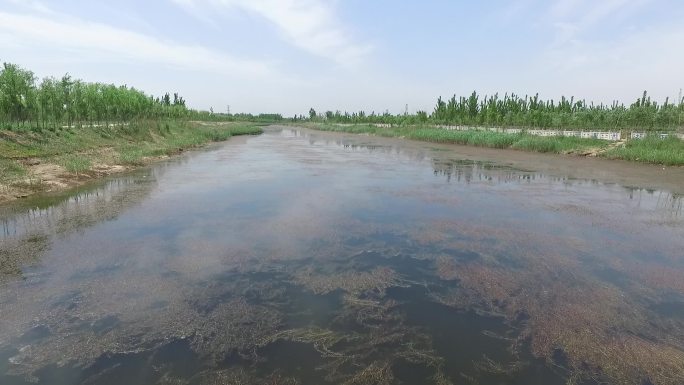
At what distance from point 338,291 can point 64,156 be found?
17.4 metres

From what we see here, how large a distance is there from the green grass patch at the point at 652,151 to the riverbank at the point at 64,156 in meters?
26.5

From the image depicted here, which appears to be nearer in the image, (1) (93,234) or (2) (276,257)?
(2) (276,257)

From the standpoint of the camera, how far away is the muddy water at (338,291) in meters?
4.06

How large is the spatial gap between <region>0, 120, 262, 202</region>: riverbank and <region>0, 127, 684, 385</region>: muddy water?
1792 mm

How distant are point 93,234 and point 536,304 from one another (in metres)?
8.56

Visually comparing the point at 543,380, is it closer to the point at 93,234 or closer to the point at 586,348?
the point at 586,348

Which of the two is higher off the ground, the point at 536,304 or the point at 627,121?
the point at 627,121

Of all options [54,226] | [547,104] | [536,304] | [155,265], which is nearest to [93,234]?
[54,226]

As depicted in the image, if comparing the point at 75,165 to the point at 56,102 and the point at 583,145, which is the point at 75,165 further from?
the point at 583,145

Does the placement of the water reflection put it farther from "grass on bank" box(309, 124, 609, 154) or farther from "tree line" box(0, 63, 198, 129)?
"grass on bank" box(309, 124, 609, 154)

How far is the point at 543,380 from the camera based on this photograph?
3.89 m

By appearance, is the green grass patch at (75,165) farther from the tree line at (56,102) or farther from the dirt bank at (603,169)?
the dirt bank at (603,169)

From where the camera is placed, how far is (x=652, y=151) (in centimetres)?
2073

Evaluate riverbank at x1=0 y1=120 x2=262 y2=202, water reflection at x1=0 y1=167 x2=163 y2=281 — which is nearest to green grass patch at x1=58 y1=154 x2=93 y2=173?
riverbank at x1=0 y1=120 x2=262 y2=202
